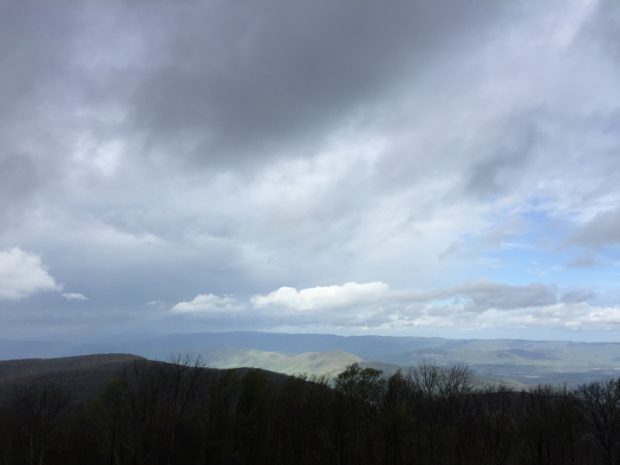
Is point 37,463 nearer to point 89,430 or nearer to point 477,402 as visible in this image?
point 89,430

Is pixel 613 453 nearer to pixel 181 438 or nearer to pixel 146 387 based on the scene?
pixel 181 438

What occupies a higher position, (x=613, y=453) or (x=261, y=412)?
(x=261, y=412)

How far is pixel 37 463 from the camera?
235 ft

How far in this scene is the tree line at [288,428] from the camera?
2613 inches

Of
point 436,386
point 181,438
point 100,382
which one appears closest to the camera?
point 181,438

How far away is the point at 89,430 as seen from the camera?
8025 cm

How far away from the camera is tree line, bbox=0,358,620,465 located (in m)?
66.4

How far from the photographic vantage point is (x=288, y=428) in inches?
3071

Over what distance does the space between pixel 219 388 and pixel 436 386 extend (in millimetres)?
57707

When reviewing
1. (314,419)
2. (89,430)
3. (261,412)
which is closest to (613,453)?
(314,419)

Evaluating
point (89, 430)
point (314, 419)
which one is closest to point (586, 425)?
point (314, 419)

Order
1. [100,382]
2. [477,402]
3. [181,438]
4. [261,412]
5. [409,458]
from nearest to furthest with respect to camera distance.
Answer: [409,458], [181,438], [261,412], [477,402], [100,382]

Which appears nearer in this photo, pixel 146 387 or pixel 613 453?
pixel 146 387

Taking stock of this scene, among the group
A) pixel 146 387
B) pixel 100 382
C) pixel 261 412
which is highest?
pixel 146 387
